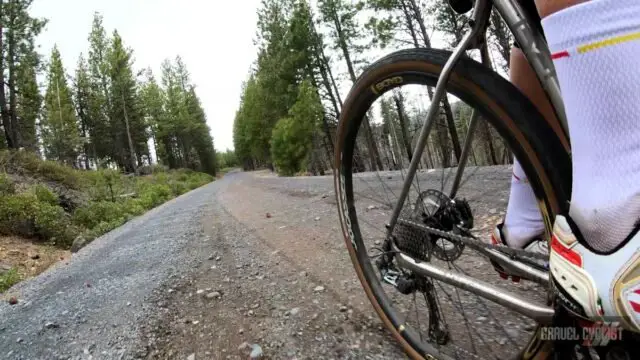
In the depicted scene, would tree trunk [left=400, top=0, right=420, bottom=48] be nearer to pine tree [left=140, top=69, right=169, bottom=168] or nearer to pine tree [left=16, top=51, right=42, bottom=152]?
pine tree [left=16, top=51, right=42, bottom=152]

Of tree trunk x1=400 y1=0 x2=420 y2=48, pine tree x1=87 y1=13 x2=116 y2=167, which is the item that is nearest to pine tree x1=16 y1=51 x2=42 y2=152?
pine tree x1=87 y1=13 x2=116 y2=167

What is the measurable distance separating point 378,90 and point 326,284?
147cm

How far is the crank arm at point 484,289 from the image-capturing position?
868mm

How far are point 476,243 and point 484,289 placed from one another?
148 mm

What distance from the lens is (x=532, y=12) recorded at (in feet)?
2.87

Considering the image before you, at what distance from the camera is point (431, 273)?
4.19ft

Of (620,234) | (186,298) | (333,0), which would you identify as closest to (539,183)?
(620,234)

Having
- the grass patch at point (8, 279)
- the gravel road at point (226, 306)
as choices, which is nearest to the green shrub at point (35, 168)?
the grass patch at point (8, 279)

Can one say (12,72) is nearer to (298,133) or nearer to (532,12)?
(298,133)

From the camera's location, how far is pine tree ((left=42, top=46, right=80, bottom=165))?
94.3 feet

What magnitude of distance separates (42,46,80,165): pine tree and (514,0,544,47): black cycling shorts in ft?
109

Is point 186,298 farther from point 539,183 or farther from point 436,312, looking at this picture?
point 539,183

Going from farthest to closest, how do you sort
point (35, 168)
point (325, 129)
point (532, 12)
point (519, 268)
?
1. point (325, 129)
2. point (35, 168)
3. point (519, 268)
4. point (532, 12)

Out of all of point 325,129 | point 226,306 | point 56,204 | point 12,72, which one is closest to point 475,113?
point 226,306
